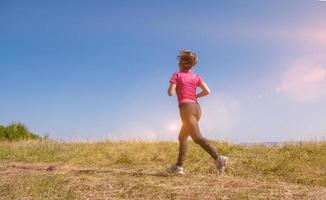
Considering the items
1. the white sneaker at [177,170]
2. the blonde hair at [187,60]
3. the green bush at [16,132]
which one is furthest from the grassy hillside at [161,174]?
the green bush at [16,132]

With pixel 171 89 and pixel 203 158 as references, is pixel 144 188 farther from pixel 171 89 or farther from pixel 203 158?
pixel 203 158

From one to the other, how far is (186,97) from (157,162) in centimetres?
441

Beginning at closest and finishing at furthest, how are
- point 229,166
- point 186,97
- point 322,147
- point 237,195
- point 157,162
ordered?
point 237,195 < point 186,97 < point 229,166 < point 157,162 < point 322,147

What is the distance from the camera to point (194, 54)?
30.7 ft

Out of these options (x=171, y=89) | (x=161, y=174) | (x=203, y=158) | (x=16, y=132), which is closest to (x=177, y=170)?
(x=161, y=174)

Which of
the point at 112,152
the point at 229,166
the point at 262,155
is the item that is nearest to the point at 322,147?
the point at 262,155

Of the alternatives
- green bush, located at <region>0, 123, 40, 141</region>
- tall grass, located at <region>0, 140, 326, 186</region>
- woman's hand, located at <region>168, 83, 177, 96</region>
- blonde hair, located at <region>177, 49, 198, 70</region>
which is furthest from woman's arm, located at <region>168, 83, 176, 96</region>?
green bush, located at <region>0, 123, 40, 141</region>

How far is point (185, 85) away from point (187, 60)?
493 mm

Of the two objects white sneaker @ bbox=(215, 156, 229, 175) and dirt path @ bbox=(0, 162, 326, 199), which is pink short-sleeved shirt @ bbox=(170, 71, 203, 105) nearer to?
white sneaker @ bbox=(215, 156, 229, 175)

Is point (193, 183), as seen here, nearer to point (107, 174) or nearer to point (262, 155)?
point (107, 174)

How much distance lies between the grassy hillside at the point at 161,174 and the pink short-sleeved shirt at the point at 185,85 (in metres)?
1.40

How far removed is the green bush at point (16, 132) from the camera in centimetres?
2789

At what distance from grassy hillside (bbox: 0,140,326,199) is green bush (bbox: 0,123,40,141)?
11459 mm

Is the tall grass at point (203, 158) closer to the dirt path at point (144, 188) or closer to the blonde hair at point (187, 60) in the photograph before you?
the dirt path at point (144, 188)
